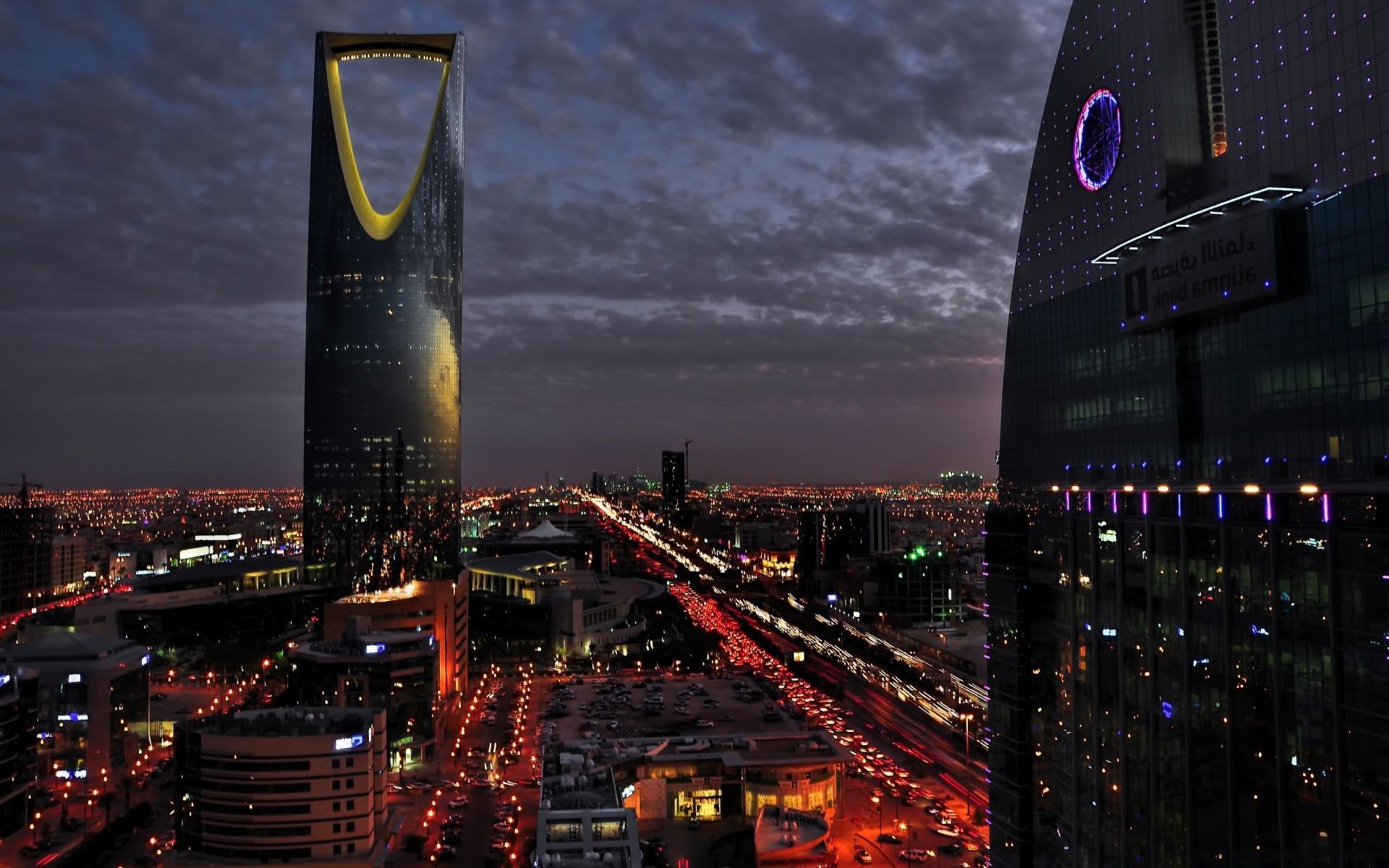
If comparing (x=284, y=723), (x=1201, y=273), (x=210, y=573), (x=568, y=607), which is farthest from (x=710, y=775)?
(x=210, y=573)

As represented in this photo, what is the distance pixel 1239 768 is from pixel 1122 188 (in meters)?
16.9

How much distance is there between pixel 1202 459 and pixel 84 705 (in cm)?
6555

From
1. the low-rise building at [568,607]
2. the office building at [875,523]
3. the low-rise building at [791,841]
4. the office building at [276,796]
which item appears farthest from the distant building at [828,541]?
the office building at [276,796]

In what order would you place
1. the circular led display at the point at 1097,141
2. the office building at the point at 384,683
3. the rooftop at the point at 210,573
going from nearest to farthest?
the circular led display at the point at 1097,141 < the office building at the point at 384,683 < the rooftop at the point at 210,573

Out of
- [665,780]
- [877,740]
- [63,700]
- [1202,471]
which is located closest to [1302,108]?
[1202,471]

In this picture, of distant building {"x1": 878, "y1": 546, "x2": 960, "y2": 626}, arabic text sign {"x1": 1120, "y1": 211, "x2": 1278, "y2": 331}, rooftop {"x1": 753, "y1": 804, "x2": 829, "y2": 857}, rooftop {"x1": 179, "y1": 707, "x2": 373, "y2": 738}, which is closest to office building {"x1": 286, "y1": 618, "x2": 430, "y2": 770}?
rooftop {"x1": 179, "y1": 707, "x2": 373, "y2": 738}

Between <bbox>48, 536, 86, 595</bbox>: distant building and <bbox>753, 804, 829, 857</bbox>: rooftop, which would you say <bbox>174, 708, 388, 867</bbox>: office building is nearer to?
<bbox>753, 804, 829, 857</bbox>: rooftop

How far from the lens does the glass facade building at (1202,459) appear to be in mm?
23031

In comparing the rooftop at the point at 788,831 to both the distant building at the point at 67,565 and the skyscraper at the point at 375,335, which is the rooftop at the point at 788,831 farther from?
the distant building at the point at 67,565

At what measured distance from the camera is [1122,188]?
32188mm

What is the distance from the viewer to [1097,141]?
34.1 meters

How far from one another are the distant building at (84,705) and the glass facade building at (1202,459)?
2178 inches

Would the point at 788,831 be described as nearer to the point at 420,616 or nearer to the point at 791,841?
the point at 791,841

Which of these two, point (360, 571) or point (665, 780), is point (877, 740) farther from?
point (360, 571)
